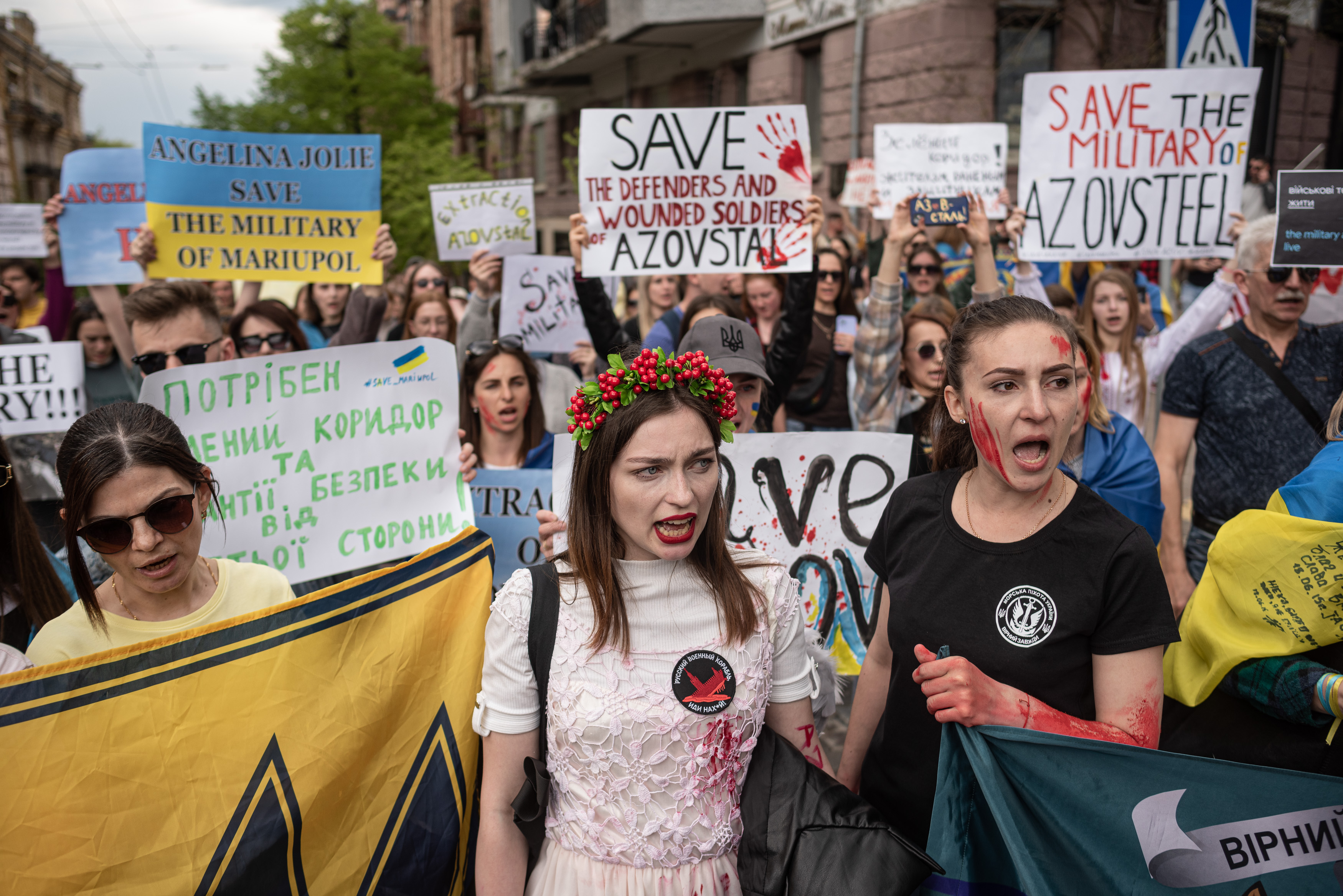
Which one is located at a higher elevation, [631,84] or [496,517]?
[631,84]

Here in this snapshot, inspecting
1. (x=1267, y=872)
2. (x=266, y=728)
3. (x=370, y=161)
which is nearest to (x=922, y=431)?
(x=1267, y=872)

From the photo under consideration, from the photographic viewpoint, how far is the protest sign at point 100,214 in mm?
5320

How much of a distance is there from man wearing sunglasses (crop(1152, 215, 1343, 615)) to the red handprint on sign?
1.84 metres

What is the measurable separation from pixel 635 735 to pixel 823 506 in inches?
65.7

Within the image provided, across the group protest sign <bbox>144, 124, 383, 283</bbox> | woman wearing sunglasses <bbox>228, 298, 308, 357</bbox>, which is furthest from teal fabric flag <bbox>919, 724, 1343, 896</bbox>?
protest sign <bbox>144, 124, 383, 283</bbox>

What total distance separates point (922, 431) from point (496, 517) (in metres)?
1.64

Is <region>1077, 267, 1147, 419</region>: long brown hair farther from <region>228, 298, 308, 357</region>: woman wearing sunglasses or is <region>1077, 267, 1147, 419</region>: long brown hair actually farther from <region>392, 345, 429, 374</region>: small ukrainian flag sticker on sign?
<region>228, 298, 308, 357</region>: woman wearing sunglasses

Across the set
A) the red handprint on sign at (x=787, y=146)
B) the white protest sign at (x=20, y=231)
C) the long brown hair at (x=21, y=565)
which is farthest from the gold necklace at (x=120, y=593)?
the white protest sign at (x=20, y=231)

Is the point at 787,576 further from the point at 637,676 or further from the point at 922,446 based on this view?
the point at 922,446

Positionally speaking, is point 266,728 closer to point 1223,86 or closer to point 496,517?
point 496,517

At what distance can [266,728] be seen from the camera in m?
1.83

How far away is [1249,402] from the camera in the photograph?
3.33m

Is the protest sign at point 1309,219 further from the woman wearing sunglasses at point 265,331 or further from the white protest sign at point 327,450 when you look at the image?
the woman wearing sunglasses at point 265,331

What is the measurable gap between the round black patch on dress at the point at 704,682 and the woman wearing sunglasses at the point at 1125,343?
3.66 m
